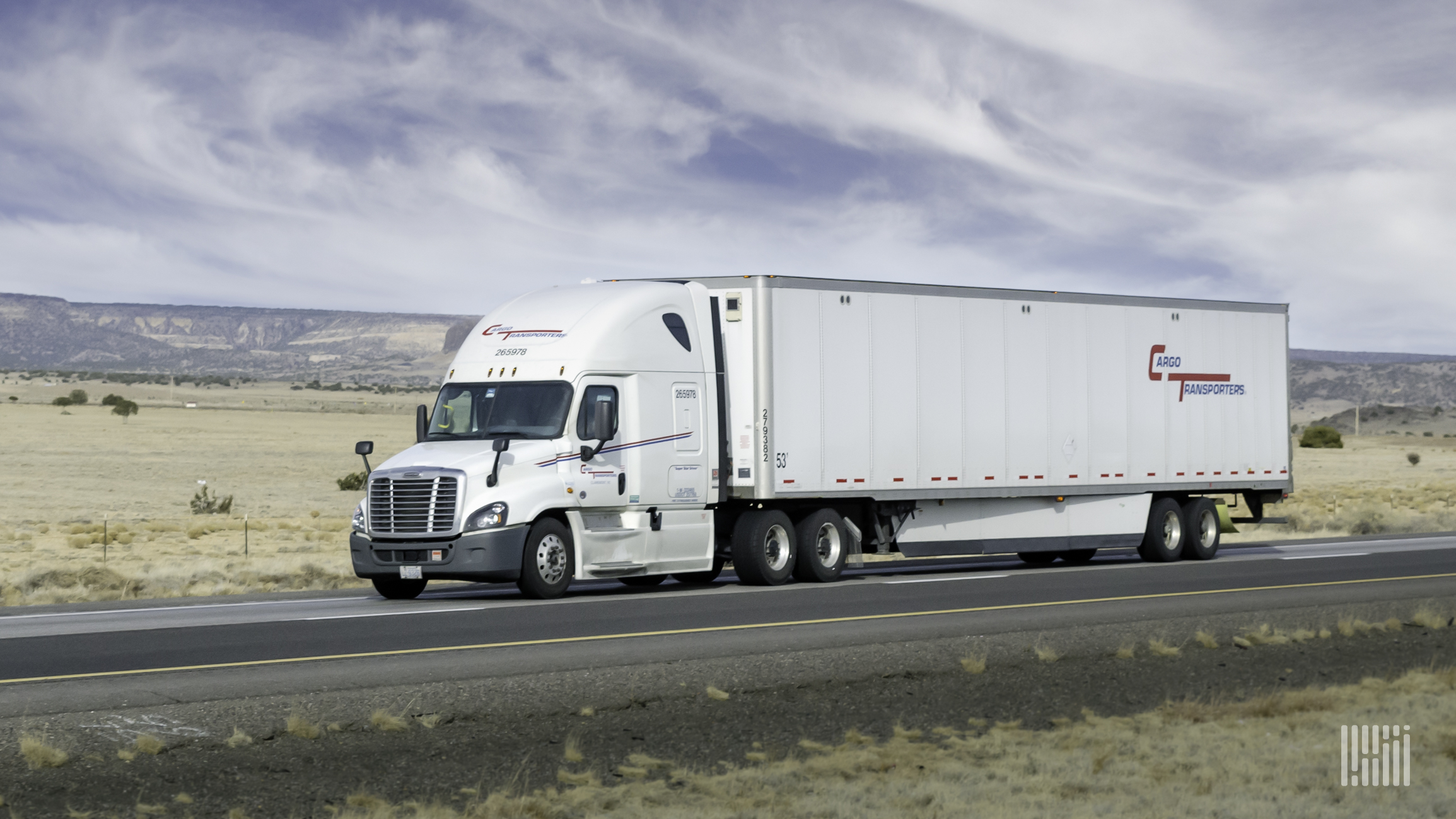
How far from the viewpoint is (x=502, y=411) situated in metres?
18.5

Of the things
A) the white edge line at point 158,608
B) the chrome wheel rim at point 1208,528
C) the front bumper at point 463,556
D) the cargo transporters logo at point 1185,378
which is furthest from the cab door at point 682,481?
the chrome wheel rim at point 1208,528

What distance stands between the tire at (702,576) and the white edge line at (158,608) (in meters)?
4.48

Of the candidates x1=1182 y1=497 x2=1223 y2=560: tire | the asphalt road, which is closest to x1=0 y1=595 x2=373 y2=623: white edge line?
the asphalt road

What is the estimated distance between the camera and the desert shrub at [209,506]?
4088 cm

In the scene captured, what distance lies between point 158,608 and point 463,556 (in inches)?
145

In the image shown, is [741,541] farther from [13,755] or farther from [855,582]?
[13,755]

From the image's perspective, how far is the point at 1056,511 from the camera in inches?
919

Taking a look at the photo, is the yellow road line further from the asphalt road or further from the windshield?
the windshield

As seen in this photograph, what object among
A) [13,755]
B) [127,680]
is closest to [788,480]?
[127,680]

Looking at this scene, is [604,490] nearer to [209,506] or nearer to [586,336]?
[586,336]

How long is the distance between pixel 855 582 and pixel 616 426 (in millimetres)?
4336

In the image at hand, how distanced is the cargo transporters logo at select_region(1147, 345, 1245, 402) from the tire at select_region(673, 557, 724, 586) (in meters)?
8.10

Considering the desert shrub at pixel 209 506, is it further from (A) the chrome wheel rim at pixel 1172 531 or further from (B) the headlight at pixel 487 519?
(A) the chrome wheel rim at pixel 1172 531

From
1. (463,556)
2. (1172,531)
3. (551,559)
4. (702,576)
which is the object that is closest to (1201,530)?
(1172,531)
